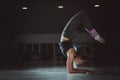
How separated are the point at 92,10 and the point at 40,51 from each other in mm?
1642

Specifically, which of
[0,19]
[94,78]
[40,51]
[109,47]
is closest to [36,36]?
[40,51]

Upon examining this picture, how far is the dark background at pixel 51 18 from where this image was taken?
817 cm

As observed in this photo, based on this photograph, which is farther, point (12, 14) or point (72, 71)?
point (12, 14)

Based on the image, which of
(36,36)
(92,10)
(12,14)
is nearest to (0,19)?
(12,14)

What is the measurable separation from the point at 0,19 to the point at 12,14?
44 cm

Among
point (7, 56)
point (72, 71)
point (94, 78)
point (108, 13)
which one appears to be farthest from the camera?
point (7, 56)

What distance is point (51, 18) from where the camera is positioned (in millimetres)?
8211

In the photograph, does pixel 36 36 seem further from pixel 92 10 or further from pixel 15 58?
pixel 92 10

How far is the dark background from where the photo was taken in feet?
26.8

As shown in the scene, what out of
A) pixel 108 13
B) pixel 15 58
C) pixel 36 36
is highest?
pixel 108 13

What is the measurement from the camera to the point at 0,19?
8.77 meters

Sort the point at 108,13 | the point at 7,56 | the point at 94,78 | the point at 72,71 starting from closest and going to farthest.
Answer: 1. the point at 72,71
2. the point at 94,78
3. the point at 108,13
4. the point at 7,56

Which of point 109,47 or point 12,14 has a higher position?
point 12,14

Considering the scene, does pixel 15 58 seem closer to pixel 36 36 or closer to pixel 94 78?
pixel 36 36
